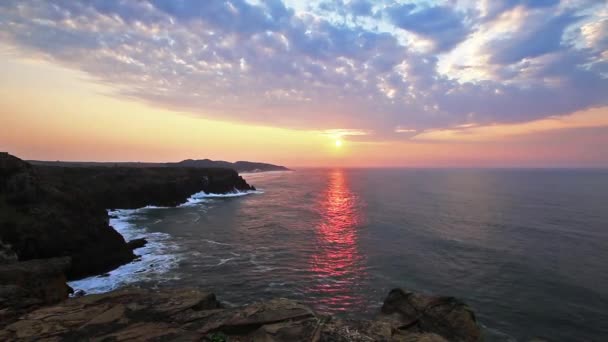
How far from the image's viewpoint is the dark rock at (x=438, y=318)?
1692 cm

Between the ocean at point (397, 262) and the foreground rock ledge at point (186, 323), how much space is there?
29.8ft

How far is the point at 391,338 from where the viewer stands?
496 inches

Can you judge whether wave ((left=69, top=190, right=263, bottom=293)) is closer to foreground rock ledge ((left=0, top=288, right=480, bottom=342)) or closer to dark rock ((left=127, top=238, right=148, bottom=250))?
dark rock ((left=127, top=238, right=148, bottom=250))

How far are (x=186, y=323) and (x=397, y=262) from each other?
26.6 meters

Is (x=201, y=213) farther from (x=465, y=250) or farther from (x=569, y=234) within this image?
(x=569, y=234)

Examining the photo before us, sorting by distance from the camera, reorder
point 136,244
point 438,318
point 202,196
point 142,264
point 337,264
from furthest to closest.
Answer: point 202,196 < point 136,244 < point 337,264 < point 142,264 < point 438,318

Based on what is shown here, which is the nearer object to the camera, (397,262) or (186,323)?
(186,323)

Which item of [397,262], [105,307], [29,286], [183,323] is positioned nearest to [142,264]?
[29,286]

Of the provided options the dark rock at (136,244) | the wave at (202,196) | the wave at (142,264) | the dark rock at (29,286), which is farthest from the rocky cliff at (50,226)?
the wave at (202,196)

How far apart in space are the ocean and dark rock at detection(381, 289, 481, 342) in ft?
14.6

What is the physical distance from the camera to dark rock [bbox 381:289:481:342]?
55.5 feet

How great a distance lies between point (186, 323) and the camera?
1338 centimetres

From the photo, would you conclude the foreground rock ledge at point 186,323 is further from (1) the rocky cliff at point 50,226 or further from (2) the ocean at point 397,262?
(1) the rocky cliff at point 50,226

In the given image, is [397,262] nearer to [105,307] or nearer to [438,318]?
[438,318]
